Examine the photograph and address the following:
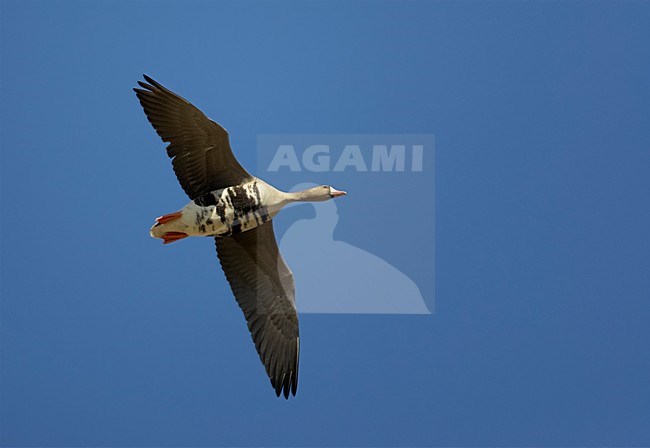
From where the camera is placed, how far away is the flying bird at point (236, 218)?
14656 mm

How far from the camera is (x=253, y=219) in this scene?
14906mm

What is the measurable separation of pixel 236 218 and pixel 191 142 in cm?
98

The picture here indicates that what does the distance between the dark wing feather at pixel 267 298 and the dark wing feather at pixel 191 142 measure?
870 millimetres

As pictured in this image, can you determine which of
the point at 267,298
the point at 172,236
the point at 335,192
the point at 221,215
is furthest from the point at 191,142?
the point at 267,298

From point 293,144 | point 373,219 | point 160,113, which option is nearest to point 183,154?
point 160,113

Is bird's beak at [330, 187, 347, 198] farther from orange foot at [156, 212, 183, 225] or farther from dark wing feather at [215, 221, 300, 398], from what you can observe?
orange foot at [156, 212, 183, 225]

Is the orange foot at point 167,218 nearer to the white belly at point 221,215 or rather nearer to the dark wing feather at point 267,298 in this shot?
the white belly at point 221,215

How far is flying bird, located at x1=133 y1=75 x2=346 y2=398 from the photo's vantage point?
1466cm

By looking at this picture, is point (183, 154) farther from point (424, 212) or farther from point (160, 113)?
point (424, 212)

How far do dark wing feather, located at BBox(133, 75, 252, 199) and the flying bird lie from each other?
0.01 metres

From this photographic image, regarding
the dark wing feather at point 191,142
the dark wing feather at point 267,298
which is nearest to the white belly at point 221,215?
the dark wing feather at point 191,142

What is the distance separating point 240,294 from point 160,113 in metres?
2.46

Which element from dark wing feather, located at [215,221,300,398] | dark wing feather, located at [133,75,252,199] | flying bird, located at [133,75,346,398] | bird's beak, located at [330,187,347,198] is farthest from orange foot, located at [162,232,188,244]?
bird's beak, located at [330,187,347,198]

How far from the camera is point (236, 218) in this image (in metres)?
14.9
